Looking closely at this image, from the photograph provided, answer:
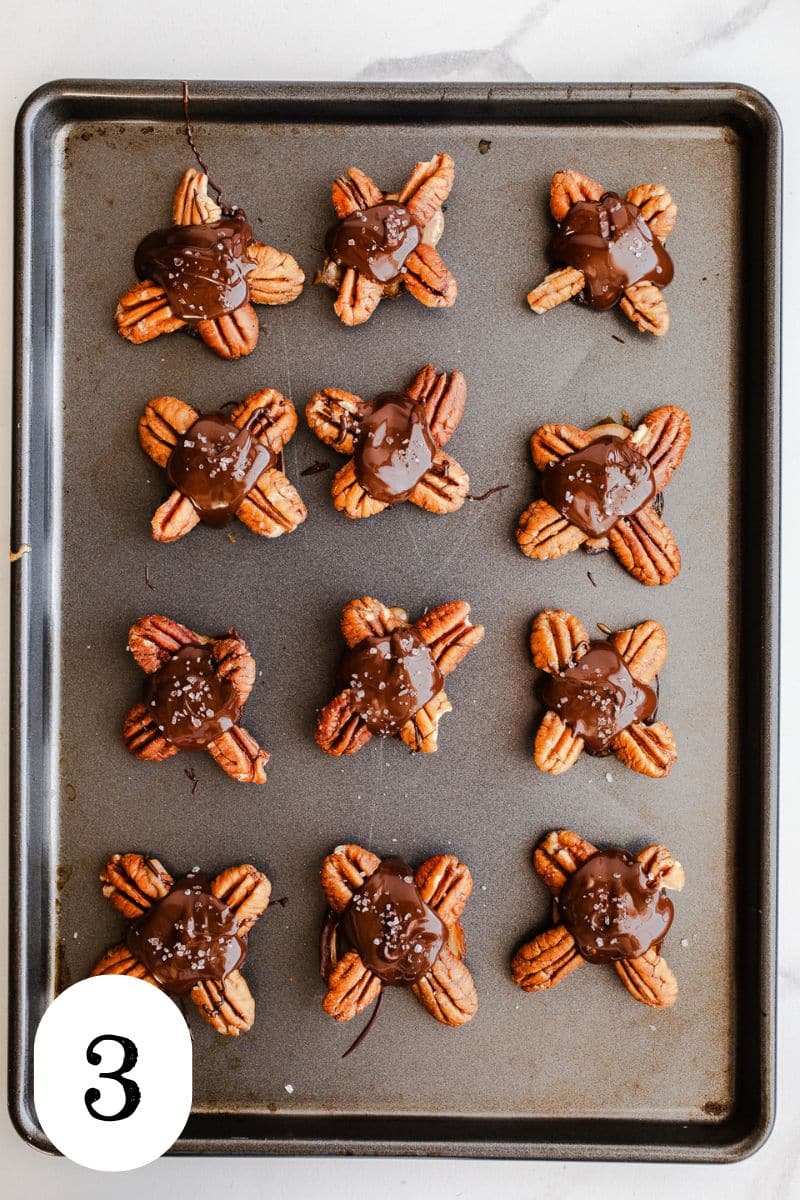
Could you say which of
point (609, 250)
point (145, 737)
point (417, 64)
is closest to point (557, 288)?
point (609, 250)

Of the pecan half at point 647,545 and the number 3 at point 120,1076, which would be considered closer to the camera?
the number 3 at point 120,1076

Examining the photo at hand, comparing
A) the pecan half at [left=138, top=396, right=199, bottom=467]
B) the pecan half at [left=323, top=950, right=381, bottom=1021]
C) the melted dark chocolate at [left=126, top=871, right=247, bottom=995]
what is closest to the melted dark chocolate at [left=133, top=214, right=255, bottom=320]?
the pecan half at [left=138, top=396, right=199, bottom=467]

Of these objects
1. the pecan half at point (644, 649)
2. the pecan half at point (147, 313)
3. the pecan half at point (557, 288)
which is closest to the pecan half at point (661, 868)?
the pecan half at point (644, 649)

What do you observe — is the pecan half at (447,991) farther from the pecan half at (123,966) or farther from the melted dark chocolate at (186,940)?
the pecan half at (123,966)

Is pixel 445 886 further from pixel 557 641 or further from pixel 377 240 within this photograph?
pixel 377 240

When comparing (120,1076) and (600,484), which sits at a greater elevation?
(600,484)

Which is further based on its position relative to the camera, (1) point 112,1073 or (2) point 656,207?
(2) point 656,207

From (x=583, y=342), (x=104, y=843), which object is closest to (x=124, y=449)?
(x=104, y=843)
